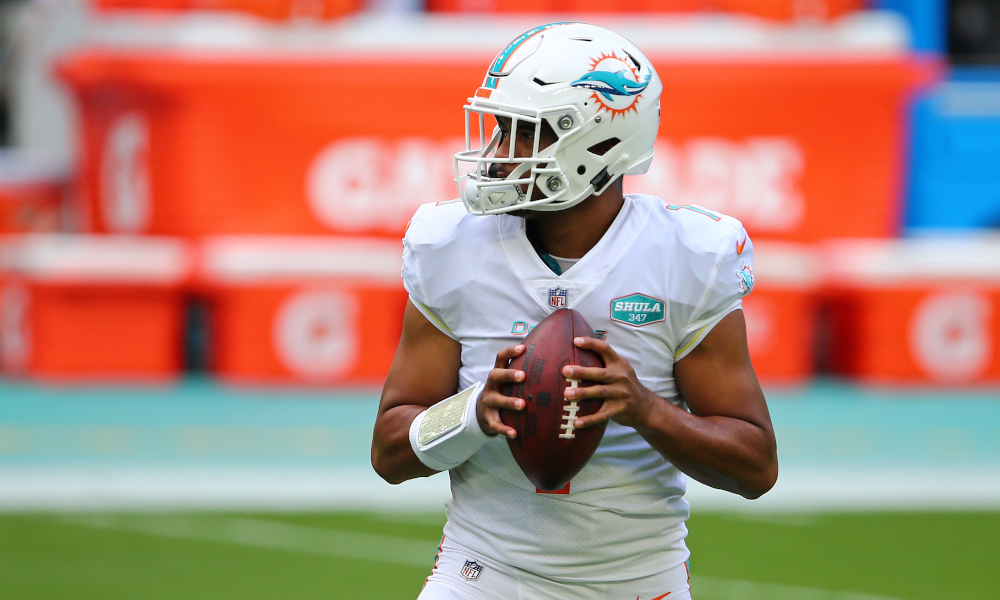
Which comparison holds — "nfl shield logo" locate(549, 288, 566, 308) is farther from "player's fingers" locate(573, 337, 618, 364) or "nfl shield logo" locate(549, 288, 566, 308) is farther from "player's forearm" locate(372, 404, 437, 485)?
"player's forearm" locate(372, 404, 437, 485)

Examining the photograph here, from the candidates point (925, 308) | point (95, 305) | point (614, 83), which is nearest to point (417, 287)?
point (614, 83)

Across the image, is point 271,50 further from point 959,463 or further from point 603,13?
point 959,463

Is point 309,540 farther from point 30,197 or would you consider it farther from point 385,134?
point 30,197

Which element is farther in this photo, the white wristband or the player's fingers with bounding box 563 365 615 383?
the white wristband

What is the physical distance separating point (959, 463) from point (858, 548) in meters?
1.73

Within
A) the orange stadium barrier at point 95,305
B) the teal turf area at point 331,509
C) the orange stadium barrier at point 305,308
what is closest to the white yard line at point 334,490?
the teal turf area at point 331,509

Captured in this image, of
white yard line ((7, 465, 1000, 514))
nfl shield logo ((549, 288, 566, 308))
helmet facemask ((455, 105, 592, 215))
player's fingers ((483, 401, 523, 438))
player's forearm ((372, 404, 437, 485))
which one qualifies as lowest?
white yard line ((7, 465, 1000, 514))

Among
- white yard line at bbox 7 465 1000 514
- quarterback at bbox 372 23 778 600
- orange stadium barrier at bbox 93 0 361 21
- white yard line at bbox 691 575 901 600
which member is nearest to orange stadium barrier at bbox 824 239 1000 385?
white yard line at bbox 7 465 1000 514

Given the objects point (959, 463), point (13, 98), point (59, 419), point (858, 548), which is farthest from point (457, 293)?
point (13, 98)

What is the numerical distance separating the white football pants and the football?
0.24 metres

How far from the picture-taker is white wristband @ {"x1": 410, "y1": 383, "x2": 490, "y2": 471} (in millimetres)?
2189

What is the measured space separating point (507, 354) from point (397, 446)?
0.36 metres

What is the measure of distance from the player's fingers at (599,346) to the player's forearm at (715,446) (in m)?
0.11

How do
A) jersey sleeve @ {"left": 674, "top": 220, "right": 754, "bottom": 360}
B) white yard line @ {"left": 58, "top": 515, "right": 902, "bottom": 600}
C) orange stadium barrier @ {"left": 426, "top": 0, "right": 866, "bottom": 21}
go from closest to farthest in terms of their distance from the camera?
jersey sleeve @ {"left": 674, "top": 220, "right": 754, "bottom": 360}
white yard line @ {"left": 58, "top": 515, "right": 902, "bottom": 600}
orange stadium barrier @ {"left": 426, "top": 0, "right": 866, "bottom": 21}
